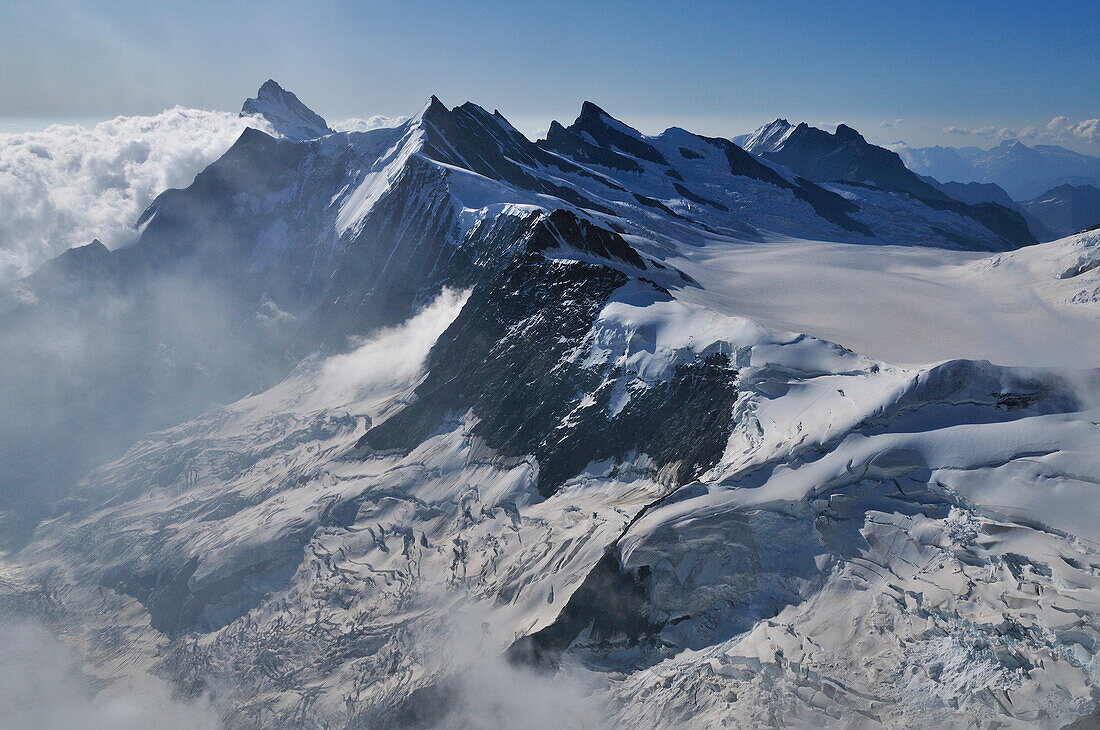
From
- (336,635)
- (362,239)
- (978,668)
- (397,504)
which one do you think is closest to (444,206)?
(362,239)

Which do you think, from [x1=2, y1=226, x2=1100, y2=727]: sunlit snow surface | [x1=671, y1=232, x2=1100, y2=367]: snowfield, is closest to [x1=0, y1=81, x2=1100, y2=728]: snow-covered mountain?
[x1=2, y1=226, x2=1100, y2=727]: sunlit snow surface

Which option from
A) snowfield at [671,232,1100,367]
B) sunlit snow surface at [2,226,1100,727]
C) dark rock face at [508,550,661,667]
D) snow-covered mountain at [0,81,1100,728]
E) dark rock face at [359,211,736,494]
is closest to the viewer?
sunlit snow surface at [2,226,1100,727]

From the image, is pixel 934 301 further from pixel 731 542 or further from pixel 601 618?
pixel 601 618

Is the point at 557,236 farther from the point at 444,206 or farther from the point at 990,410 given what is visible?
the point at 990,410

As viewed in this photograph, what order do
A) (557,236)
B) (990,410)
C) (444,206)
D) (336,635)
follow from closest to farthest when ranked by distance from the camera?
(990,410) < (336,635) < (557,236) < (444,206)

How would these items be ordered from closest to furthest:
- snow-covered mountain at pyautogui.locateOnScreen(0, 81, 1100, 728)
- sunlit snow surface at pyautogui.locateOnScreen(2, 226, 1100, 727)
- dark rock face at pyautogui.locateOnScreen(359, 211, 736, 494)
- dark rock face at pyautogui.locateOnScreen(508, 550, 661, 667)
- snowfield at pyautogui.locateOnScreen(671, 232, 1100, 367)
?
1. sunlit snow surface at pyautogui.locateOnScreen(2, 226, 1100, 727)
2. snow-covered mountain at pyautogui.locateOnScreen(0, 81, 1100, 728)
3. dark rock face at pyautogui.locateOnScreen(508, 550, 661, 667)
4. dark rock face at pyautogui.locateOnScreen(359, 211, 736, 494)
5. snowfield at pyautogui.locateOnScreen(671, 232, 1100, 367)

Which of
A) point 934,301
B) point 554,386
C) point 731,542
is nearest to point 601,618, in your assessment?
point 731,542

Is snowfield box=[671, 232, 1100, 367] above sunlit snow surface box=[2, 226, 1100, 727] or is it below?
above

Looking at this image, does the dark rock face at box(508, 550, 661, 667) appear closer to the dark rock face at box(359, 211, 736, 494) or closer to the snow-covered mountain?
the snow-covered mountain

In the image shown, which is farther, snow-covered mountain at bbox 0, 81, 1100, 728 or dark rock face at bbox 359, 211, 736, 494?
dark rock face at bbox 359, 211, 736, 494
